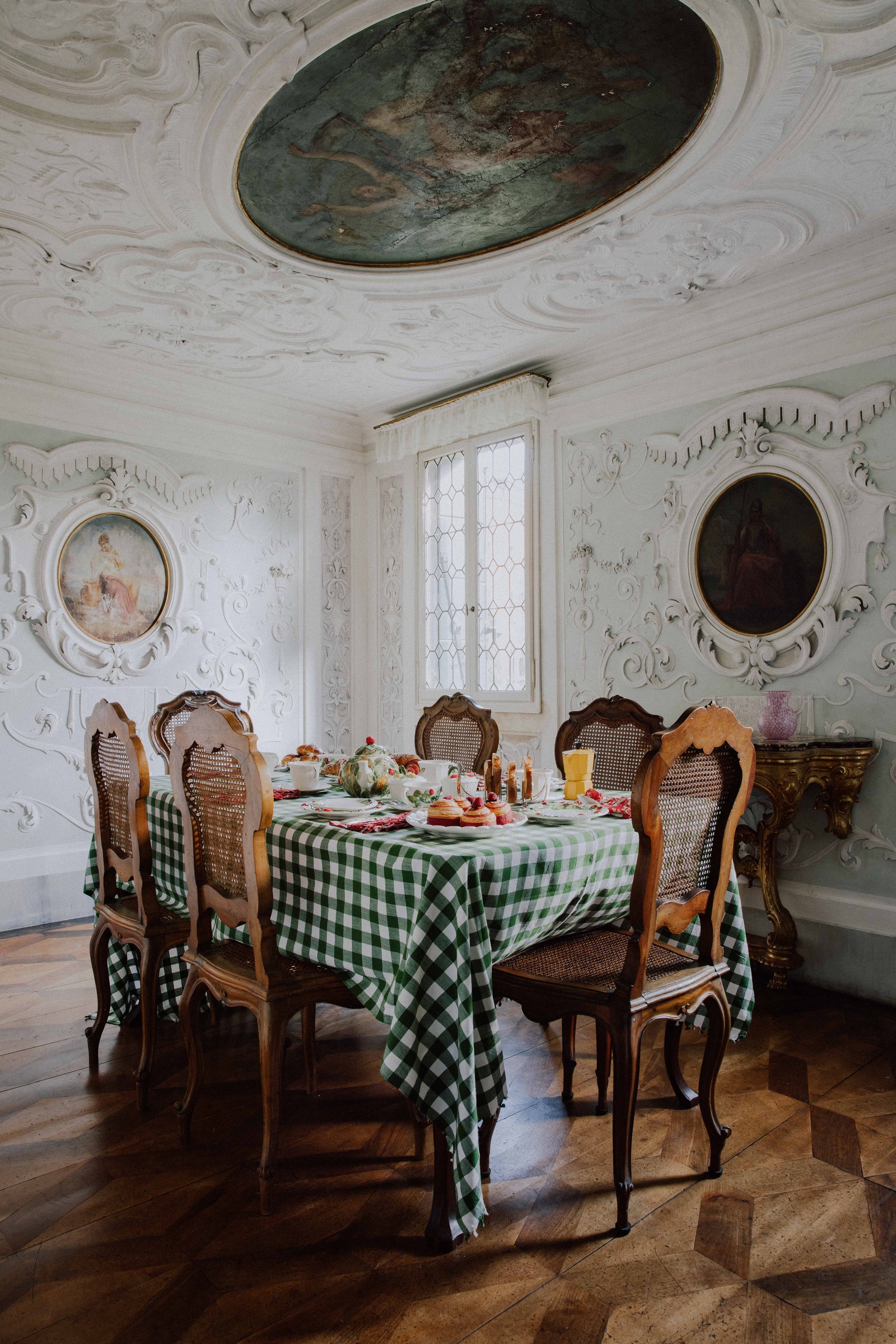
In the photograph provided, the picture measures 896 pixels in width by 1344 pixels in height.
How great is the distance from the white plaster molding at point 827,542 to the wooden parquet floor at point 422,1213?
169cm

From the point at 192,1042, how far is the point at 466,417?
3981 millimetres

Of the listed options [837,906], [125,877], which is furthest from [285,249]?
[837,906]

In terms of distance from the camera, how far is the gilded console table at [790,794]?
3404mm

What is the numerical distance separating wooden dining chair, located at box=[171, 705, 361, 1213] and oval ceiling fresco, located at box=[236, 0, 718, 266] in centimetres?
200

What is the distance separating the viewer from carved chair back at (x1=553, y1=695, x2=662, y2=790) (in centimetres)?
318

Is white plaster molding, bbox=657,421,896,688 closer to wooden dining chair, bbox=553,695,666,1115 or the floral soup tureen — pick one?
wooden dining chair, bbox=553,695,666,1115

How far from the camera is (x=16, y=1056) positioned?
Answer: 2.90 metres

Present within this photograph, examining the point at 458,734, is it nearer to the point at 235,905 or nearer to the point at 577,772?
the point at 577,772

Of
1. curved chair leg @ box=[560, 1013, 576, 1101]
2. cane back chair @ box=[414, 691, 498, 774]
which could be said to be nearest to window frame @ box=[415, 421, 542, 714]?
cane back chair @ box=[414, 691, 498, 774]

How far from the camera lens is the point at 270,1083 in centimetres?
205

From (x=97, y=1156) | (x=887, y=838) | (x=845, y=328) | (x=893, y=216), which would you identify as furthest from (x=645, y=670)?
(x=97, y=1156)

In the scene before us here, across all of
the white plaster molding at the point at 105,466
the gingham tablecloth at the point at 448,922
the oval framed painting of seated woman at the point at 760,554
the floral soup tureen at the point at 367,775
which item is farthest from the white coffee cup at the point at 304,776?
the white plaster molding at the point at 105,466

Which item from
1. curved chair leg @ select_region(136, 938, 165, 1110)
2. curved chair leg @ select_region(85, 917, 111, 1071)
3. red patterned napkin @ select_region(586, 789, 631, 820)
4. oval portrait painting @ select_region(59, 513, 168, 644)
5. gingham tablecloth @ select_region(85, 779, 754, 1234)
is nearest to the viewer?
gingham tablecloth @ select_region(85, 779, 754, 1234)

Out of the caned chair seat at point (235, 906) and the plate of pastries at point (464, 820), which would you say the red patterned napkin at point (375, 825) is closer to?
the plate of pastries at point (464, 820)
